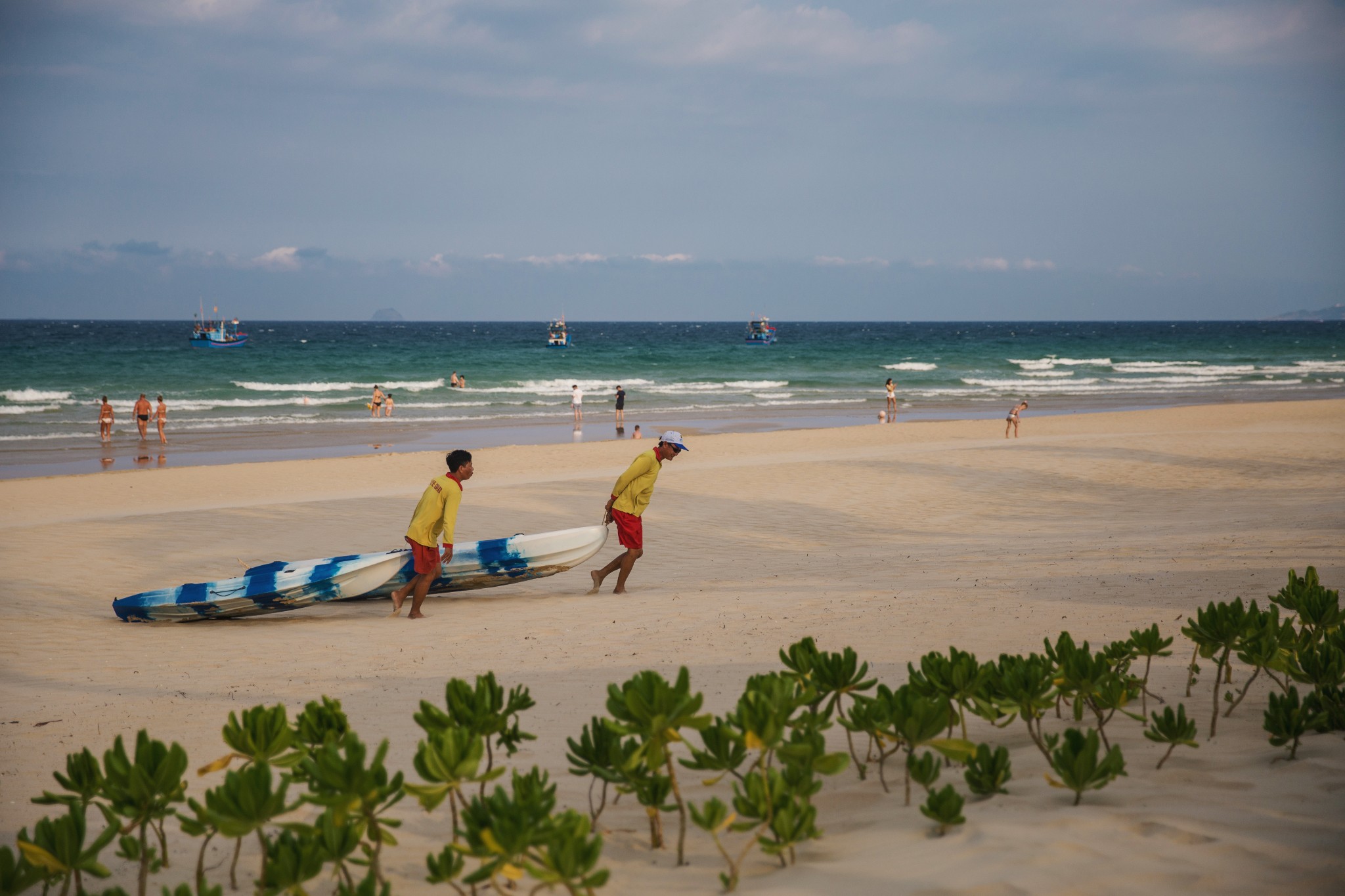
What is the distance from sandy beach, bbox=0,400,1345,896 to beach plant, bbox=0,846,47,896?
0.60 meters

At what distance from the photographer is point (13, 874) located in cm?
253

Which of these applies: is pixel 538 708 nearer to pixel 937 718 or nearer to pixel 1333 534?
pixel 937 718

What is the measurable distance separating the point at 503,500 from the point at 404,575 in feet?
20.0

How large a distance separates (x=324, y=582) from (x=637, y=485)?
2.93 metres

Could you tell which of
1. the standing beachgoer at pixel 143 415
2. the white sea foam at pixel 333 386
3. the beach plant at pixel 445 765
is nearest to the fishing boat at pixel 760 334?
the white sea foam at pixel 333 386

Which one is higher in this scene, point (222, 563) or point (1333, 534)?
point (1333, 534)

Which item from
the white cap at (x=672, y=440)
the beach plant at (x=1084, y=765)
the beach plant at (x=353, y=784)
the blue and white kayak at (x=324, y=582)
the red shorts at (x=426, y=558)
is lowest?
the blue and white kayak at (x=324, y=582)

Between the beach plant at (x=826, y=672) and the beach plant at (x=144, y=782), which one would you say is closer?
the beach plant at (x=144, y=782)

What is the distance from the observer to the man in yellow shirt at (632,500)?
8148 millimetres

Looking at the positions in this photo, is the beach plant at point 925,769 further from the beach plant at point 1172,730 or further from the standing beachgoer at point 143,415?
the standing beachgoer at point 143,415

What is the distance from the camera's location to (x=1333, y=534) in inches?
360

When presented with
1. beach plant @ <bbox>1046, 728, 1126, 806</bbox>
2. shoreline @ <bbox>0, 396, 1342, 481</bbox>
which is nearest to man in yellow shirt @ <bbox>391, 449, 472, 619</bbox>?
beach plant @ <bbox>1046, 728, 1126, 806</bbox>

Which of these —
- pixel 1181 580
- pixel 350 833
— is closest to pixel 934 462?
pixel 1181 580

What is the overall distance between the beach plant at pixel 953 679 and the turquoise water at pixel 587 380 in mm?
25827
